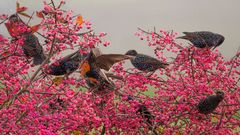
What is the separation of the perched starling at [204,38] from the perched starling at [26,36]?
193 cm

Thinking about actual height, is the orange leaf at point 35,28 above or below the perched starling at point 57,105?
above

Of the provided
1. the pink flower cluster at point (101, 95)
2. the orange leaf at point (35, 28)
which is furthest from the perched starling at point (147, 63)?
the orange leaf at point (35, 28)

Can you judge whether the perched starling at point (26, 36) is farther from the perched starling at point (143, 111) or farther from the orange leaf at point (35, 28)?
the perched starling at point (143, 111)

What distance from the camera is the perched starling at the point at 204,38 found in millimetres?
5238

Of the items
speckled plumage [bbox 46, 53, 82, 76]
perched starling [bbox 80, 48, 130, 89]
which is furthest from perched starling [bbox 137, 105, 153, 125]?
speckled plumage [bbox 46, 53, 82, 76]

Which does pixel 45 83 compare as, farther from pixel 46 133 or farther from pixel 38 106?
pixel 46 133

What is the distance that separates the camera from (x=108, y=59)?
13.7ft

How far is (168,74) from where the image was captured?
550 cm

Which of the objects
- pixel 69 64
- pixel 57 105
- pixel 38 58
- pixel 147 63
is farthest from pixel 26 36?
pixel 147 63

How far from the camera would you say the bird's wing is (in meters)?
4.11

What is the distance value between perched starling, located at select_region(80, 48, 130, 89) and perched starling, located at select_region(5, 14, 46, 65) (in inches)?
25.5

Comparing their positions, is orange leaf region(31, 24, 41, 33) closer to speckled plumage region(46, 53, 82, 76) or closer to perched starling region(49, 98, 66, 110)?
speckled plumage region(46, 53, 82, 76)

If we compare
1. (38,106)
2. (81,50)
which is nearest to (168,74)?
(81,50)

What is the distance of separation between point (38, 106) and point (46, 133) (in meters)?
0.43
